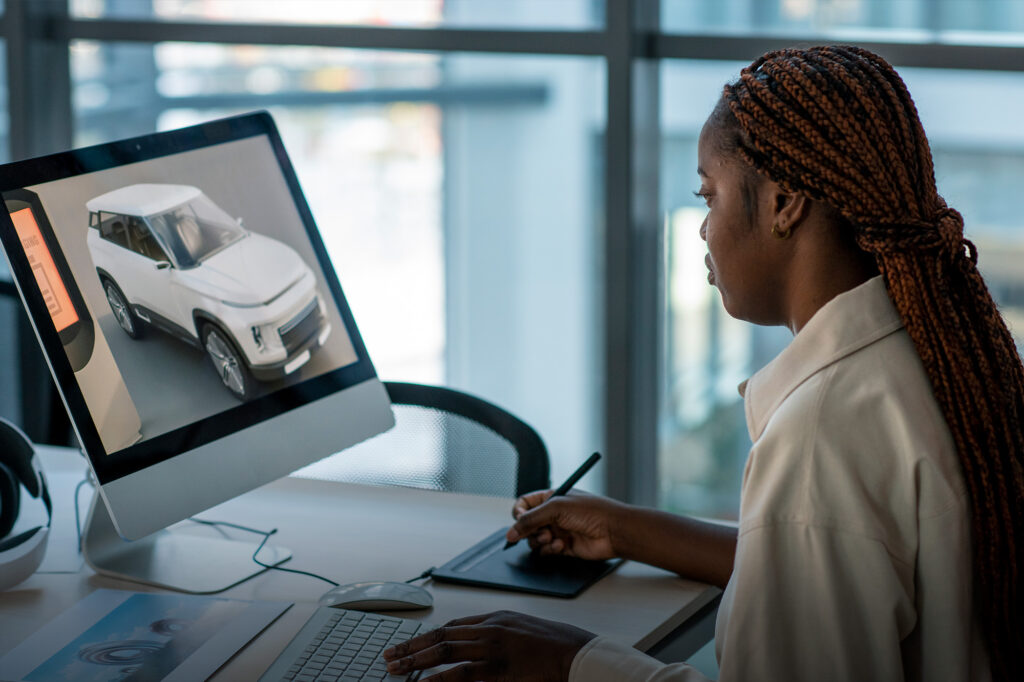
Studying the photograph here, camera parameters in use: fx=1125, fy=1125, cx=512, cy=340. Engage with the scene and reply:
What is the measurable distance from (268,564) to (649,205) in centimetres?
152

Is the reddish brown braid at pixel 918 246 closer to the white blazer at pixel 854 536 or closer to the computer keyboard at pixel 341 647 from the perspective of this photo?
the white blazer at pixel 854 536

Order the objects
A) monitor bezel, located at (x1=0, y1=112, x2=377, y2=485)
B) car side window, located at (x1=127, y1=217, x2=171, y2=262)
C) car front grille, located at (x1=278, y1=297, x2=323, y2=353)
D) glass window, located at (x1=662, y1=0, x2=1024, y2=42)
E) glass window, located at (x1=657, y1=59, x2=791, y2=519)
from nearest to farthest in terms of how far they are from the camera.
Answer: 1. monitor bezel, located at (x1=0, y1=112, x2=377, y2=485)
2. car side window, located at (x1=127, y1=217, x2=171, y2=262)
3. car front grille, located at (x1=278, y1=297, x2=323, y2=353)
4. glass window, located at (x1=662, y1=0, x2=1024, y2=42)
5. glass window, located at (x1=657, y1=59, x2=791, y2=519)

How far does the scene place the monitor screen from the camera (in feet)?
4.38

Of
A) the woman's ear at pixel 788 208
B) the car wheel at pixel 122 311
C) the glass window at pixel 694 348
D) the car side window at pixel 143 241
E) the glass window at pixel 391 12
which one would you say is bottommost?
the glass window at pixel 694 348

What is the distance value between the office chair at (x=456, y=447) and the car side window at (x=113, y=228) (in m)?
0.61

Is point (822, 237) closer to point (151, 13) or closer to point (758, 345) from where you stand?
point (758, 345)

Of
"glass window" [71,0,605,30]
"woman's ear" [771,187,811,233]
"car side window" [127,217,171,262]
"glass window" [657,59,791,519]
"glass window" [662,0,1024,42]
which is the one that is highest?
"glass window" [71,0,605,30]

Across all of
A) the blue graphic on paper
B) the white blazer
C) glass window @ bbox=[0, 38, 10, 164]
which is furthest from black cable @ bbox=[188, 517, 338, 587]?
glass window @ bbox=[0, 38, 10, 164]

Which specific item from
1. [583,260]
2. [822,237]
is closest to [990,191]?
[583,260]

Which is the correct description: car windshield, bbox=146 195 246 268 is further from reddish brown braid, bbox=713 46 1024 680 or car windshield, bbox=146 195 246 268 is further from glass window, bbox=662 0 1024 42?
glass window, bbox=662 0 1024 42

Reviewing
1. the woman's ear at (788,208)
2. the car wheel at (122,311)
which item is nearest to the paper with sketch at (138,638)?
the car wheel at (122,311)

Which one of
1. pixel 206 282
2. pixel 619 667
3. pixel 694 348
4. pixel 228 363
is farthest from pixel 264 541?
pixel 694 348

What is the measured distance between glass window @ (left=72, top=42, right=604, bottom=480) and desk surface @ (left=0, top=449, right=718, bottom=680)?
1205 mm

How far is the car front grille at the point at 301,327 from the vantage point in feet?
5.06
